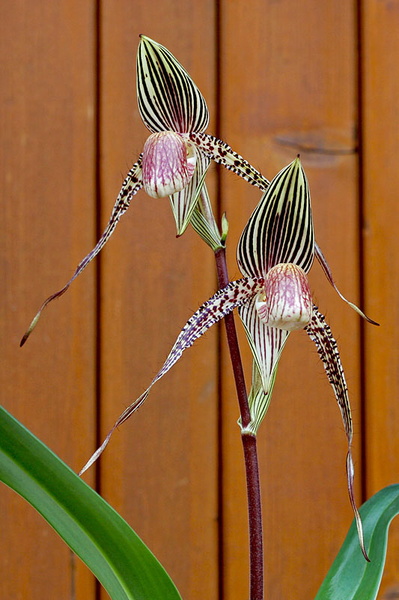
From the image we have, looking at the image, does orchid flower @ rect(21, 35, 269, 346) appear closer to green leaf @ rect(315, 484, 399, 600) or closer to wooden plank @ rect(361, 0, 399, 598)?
green leaf @ rect(315, 484, 399, 600)

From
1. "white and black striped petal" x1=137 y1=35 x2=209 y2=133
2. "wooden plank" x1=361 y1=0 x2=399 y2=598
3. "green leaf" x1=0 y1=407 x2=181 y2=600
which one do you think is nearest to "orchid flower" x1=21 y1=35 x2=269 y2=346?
"white and black striped petal" x1=137 y1=35 x2=209 y2=133

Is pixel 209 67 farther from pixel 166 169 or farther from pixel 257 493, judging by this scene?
pixel 257 493

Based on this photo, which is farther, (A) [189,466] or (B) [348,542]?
(A) [189,466]

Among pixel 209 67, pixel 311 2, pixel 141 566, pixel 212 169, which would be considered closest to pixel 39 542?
pixel 141 566

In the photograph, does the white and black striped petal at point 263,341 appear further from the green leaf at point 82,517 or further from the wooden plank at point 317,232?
the wooden plank at point 317,232

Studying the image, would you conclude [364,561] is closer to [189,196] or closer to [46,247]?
[189,196]

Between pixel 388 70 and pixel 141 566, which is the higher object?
pixel 388 70
